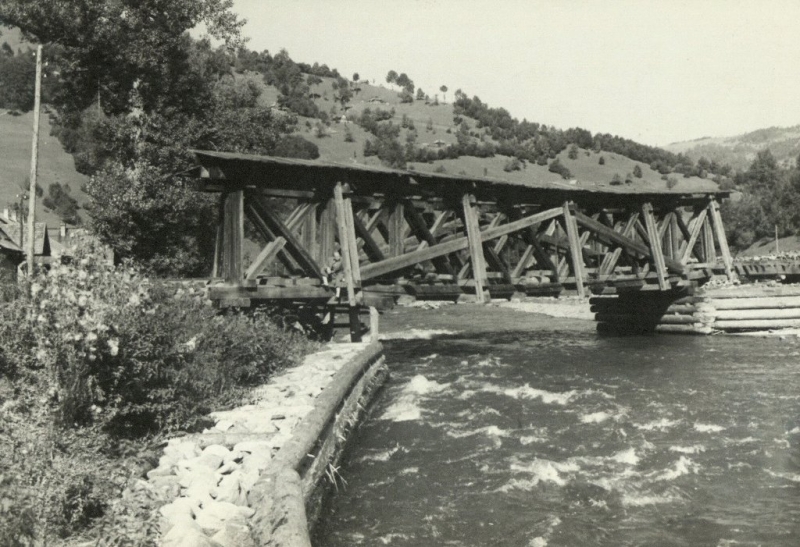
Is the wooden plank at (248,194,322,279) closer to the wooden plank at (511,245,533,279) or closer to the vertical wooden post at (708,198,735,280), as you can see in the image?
the wooden plank at (511,245,533,279)

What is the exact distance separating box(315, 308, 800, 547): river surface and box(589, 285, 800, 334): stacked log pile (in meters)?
6.00

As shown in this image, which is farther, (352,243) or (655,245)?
(655,245)

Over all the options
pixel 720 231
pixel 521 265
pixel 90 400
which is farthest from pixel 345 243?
pixel 720 231

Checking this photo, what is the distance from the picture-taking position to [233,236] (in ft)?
45.4

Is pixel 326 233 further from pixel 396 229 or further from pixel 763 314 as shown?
pixel 763 314

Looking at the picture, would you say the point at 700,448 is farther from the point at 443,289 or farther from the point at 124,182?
the point at 124,182

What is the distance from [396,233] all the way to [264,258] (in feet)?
12.9

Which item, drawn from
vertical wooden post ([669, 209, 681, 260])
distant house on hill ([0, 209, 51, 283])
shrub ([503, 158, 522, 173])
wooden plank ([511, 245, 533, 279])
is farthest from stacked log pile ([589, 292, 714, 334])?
shrub ([503, 158, 522, 173])

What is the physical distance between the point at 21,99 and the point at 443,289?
100m

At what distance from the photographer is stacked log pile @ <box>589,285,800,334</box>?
72.6ft

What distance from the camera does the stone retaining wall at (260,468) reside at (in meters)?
4.88

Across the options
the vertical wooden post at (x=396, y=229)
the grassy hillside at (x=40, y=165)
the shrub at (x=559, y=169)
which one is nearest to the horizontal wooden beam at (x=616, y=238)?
the vertical wooden post at (x=396, y=229)

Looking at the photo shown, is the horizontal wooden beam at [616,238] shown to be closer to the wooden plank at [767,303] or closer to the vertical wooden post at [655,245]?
the vertical wooden post at [655,245]

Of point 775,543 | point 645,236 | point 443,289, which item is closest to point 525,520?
point 775,543
